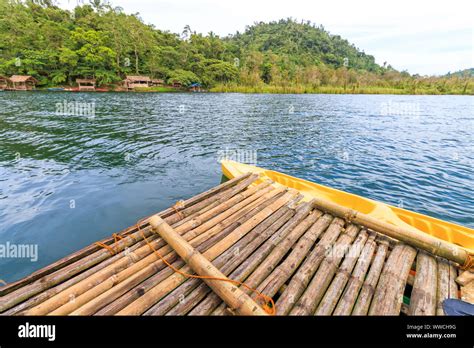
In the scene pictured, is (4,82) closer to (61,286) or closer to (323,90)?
(61,286)

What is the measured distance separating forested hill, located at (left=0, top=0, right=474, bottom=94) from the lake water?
158 feet

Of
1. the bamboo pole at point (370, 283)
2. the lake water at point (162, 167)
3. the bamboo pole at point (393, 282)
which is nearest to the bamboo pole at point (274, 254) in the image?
the bamboo pole at point (370, 283)

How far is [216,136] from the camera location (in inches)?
650

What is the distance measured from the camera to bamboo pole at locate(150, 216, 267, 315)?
8.74 feet

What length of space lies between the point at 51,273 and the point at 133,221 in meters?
3.04

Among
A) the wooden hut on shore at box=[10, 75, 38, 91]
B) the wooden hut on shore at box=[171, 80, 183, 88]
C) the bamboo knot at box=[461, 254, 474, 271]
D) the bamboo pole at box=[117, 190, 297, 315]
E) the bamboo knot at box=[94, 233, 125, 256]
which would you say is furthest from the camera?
the wooden hut on shore at box=[171, 80, 183, 88]

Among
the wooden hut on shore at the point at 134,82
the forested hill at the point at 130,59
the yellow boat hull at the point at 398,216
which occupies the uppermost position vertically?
the forested hill at the point at 130,59

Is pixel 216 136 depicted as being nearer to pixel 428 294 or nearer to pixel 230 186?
pixel 230 186

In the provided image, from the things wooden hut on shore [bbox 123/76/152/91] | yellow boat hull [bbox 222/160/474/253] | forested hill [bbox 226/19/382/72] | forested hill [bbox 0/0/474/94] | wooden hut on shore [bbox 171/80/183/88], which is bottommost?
yellow boat hull [bbox 222/160/474/253]

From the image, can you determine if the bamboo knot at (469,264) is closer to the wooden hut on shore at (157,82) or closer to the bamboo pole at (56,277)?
the bamboo pole at (56,277)

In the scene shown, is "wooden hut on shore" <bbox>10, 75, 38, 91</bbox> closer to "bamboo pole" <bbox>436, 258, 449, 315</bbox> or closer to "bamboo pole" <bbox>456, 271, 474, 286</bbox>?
"bamboo pole" <bbox>436, 258, 449, 315</bbox>

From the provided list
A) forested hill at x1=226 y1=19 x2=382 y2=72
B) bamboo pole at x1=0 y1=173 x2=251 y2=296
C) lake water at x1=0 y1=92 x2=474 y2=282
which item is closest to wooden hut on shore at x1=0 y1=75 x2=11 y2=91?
lake water at x1=0 y1=92 x2=474 y2=282

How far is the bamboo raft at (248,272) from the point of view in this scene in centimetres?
283

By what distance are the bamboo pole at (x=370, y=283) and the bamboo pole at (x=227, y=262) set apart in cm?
172
